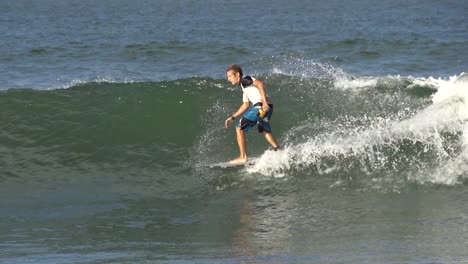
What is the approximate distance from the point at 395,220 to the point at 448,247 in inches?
61.4

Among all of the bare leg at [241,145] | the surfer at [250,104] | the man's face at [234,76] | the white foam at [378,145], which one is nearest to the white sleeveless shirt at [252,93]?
the surfer at [250,104]

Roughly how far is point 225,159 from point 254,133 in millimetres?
1036

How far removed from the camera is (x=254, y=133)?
12984 mm

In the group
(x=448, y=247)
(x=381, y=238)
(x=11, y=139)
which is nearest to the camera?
(x=448, y=247)

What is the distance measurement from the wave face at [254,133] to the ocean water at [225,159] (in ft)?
0.11

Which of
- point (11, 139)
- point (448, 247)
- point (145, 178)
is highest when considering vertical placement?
point (11, 139)

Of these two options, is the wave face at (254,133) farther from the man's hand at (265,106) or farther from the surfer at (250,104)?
the man's hand at (265,106)

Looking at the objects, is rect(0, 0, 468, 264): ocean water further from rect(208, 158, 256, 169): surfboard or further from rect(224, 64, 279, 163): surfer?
rect(224, 64, 279, 163): surfer

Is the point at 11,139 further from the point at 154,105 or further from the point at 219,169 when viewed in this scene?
the point at 219,169

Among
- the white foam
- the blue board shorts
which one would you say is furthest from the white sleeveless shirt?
the white foam

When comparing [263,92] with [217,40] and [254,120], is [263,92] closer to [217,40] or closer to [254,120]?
[254,120]

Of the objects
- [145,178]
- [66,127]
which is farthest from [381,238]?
[66,127]

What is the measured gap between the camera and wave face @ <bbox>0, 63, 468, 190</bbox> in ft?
37.6

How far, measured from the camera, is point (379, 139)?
11945 millimetres
